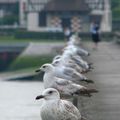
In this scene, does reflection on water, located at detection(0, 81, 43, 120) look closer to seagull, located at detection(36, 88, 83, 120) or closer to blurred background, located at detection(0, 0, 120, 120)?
seagull, located at detection(36, 88, 83, 120)

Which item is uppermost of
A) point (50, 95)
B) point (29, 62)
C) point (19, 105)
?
point (50, 95)

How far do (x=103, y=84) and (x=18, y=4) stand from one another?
94.6 metres

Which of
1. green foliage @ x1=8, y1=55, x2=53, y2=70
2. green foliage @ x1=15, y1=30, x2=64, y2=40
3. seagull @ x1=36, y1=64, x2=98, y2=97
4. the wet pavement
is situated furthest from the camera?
green foliage @ x1=15, y1=30, x2=64, y2=40

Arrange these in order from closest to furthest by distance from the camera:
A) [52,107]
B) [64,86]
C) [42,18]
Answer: [52,107] → [64,86] → [42,18]

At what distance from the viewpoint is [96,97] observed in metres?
17.2

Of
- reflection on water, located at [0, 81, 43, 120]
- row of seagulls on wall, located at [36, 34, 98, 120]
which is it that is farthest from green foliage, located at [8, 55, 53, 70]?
row of seagulls on wall, located at [36, 34, 98, 120]

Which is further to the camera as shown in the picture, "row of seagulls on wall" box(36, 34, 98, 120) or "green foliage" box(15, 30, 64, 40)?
"green foliage" box(15, 30, 64, 40)

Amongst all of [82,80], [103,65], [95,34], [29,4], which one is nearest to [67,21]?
[29,4]

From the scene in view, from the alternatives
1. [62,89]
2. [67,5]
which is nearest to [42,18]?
[67,5]

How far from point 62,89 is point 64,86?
81mm

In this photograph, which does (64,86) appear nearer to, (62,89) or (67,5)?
(62,89)

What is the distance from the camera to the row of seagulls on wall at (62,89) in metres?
11.0

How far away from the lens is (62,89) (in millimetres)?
14453

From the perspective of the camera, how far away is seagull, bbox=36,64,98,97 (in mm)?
14086
